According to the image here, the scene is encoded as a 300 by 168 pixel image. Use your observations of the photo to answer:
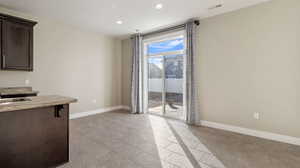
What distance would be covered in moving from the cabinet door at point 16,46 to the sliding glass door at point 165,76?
3.18m

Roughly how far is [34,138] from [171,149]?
Result: 199 centimetres

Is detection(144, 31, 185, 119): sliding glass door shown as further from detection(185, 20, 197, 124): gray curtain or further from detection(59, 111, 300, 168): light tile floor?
detection(59, 111, 300, 168): light tile floor

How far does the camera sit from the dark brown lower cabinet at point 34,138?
1.62m

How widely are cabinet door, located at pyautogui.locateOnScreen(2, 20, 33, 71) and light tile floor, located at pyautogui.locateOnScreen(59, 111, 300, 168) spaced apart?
1.81m

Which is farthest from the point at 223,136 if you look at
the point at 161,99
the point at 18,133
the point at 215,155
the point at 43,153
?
the point at 18,133

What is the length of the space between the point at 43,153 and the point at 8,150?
0.36 meters

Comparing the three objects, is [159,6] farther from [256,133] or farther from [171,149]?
[256,133]

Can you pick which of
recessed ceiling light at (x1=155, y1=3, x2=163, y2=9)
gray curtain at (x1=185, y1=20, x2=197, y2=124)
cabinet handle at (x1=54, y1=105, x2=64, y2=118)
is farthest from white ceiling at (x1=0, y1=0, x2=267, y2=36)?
cabinet handle at (x1=54, y1=105, x2=64, y2=118)

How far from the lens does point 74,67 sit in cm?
445

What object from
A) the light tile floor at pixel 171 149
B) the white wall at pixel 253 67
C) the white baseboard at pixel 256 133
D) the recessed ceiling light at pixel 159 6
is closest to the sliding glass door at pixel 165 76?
the white wall at pixel 253 67

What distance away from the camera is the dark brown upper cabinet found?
9.64 feet

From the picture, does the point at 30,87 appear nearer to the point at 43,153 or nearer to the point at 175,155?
the point at 43,153

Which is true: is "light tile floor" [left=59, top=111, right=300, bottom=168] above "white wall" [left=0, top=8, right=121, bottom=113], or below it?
below

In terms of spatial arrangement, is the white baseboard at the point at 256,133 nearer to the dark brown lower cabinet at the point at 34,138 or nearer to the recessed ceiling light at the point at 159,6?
the recessed ceiling light at the point at 159,6
